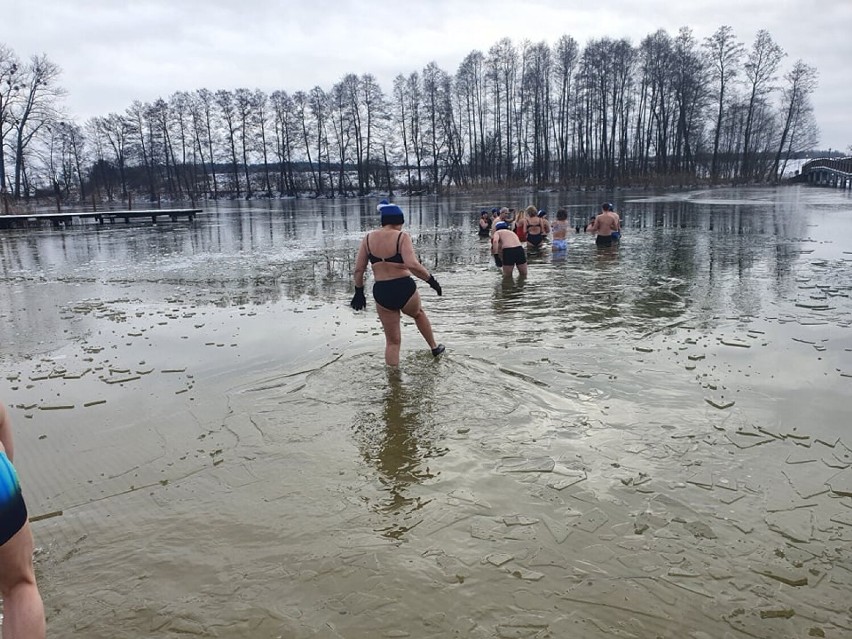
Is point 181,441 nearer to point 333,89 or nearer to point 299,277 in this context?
point 299,277

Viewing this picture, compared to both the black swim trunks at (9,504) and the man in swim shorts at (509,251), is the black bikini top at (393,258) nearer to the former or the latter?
the black swim trunks at (9,504)

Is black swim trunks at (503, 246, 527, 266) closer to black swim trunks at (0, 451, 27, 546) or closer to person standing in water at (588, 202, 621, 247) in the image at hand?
person standing in water at (588, 202, 621, 247)

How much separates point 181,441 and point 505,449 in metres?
2.66

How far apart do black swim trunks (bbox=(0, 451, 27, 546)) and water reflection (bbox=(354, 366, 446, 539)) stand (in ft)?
6.24

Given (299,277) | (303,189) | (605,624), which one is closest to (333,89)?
(303,189)

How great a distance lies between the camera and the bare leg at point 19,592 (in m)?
2.06

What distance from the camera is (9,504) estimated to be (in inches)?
79.7

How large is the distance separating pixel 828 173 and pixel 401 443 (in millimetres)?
64891

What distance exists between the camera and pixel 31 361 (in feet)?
23.6

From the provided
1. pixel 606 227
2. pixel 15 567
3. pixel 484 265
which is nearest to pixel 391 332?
pixel 15 567

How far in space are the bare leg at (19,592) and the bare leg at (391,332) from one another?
4382mm

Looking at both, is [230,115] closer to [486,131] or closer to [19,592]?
[486,131]

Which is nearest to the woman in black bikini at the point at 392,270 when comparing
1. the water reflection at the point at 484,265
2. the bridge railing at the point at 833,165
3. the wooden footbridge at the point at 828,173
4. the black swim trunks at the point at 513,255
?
the water reflection at the point at 484,265

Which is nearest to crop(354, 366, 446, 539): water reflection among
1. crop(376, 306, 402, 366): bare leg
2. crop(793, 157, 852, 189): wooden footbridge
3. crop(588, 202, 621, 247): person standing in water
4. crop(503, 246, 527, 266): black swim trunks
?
crop(376, 306, 402, 366): bare leg
